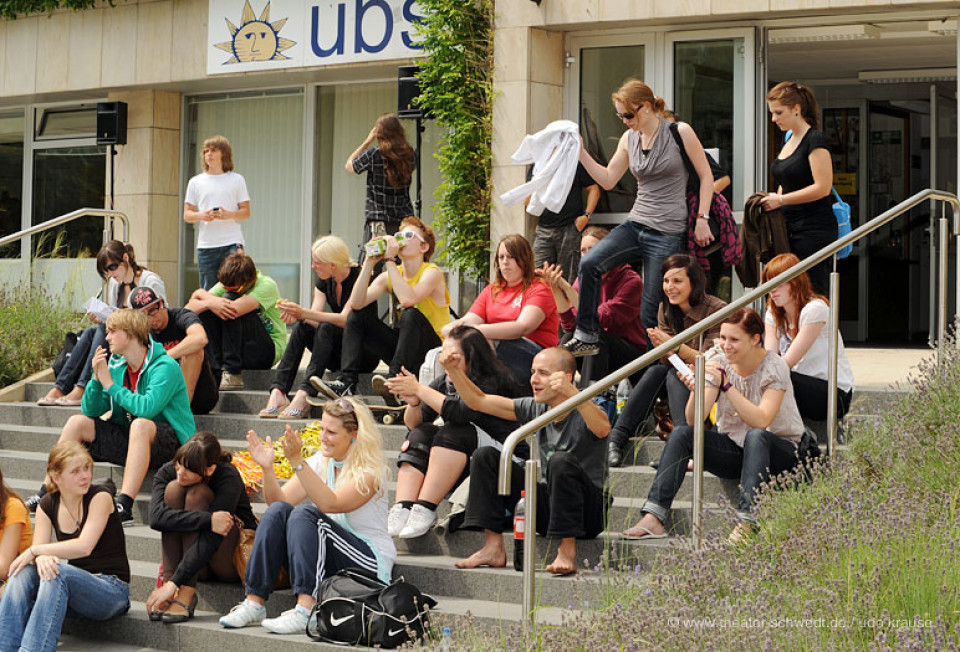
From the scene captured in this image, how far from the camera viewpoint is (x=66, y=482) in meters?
6.91

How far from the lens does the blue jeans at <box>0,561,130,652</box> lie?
6.54 meters

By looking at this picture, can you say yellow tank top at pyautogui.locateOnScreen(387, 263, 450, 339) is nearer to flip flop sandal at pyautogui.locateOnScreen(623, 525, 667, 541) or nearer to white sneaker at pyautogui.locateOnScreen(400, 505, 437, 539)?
white sneaker at pyautogui.locateOnScreen(400, 505, 437, 539)

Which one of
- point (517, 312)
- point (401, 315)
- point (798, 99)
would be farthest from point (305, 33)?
point (798, 99)

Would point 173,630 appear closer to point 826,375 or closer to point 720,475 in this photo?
point 720,475

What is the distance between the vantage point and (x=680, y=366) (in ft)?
21.7

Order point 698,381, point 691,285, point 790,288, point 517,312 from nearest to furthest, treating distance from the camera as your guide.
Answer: point 698,381 < point 790,288 < point 691,285 < point 517,312

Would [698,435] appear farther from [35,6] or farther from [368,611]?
[35,6]

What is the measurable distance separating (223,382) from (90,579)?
3.48 metres

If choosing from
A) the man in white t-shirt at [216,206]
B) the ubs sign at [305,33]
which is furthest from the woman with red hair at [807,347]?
the ubs sign at [305,33]

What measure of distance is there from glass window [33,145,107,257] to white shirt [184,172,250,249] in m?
4.28

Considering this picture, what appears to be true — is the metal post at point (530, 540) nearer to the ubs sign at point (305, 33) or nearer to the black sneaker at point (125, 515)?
the black sneaker at point (125, 515)

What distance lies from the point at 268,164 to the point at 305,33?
1.92m

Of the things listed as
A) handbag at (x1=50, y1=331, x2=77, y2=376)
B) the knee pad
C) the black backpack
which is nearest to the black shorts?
the knee pad

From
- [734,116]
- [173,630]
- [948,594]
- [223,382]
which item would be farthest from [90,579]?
[734,116]
